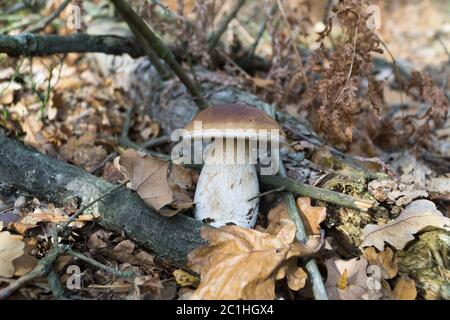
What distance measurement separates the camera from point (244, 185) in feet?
8.65

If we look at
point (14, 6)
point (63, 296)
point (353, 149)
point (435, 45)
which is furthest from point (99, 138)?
point (435, 45)

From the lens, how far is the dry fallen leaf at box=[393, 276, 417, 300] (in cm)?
209

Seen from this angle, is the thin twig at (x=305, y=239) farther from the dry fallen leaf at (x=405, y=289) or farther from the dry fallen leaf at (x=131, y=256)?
the dry fallen leaf at (x=131, y=256)

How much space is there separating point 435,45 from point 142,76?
7.21 meters

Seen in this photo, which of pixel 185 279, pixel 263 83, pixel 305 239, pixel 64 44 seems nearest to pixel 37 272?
pixel 185 279

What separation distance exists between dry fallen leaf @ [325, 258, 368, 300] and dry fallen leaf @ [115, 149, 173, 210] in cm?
109

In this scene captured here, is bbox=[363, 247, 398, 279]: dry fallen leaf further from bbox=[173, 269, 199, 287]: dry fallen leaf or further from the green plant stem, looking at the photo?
bbox=[173, 269, 199, 287]: dry fallen leaf

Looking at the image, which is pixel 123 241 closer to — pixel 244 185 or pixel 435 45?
pixel 244 185

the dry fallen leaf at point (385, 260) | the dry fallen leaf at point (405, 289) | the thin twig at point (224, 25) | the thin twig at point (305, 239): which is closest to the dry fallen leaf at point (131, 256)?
the thin twig at point (305, 239)

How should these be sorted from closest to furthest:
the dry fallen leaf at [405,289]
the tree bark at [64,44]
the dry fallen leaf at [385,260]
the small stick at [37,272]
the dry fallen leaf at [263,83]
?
the small stick at [37,272]
the dry fallen leaf at [405,289]
the dry fallen leaf at [385,260]
the tree bark at [64,44]
the dry fallen leaf at [263,83]

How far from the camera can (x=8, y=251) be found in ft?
6.72

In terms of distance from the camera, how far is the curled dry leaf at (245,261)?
1.99 m

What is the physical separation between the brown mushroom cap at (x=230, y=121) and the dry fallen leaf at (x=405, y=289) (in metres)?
1.07

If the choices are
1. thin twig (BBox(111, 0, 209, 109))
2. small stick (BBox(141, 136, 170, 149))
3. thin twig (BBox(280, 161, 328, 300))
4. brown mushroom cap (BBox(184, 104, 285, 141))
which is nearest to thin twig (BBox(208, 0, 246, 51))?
thin twig (BBox(111, 0, 209, 109))
